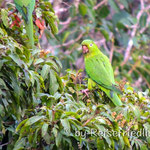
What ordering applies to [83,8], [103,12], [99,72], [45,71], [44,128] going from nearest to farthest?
[44,128] → [45,71] → [99,72] → [83,8] → [103,12]

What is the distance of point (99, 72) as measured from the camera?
4.25 meters

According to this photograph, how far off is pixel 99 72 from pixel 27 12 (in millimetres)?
1208

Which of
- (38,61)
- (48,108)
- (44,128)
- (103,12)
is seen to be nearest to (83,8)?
(103,12)

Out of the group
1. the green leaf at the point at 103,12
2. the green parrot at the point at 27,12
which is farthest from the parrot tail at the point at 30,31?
the green leaf at the point at 103,12

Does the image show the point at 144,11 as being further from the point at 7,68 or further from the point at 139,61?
the point at 7,68

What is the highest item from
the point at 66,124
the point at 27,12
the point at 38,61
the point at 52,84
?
the point at 27,12

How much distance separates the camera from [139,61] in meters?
7.94

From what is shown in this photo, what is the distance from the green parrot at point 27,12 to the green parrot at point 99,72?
85 centimetres

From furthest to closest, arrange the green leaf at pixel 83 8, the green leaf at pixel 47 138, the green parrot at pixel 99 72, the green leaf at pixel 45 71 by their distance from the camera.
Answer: the green leaf at pixel 83 8 < the green parrot at pixel 99 72 < the green leaf at pixel 45 71 < the green leaf at pixel 47 138

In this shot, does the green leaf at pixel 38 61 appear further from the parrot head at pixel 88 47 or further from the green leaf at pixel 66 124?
the parrot head at pixel 88 47

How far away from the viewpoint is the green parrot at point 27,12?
3.46m

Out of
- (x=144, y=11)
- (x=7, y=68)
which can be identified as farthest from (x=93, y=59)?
(x=144, y=11)

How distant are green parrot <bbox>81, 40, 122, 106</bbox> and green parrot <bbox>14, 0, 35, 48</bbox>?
2.79 feet

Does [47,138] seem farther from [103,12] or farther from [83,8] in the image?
[103,12]
